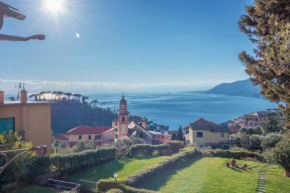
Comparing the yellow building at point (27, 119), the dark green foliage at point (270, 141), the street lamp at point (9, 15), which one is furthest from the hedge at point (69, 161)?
the dark green foliage at point (270, 141)

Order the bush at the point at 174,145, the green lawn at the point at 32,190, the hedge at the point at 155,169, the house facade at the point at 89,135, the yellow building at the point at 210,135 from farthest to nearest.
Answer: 1. the house facade at the point at 89,135
2. the yellow building at the point at 210,135
3. the bush at the point at 174,145
4. the hedge at the point at 155,169
5. the green lawn at the point at 32,190

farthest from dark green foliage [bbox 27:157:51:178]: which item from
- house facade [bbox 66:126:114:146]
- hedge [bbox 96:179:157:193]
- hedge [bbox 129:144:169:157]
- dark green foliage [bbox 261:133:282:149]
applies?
house facade [bbox 66:126:114:146]

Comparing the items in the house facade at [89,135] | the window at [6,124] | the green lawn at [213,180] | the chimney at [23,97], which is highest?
the chimney at [23,97]

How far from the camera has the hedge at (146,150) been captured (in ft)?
68.5

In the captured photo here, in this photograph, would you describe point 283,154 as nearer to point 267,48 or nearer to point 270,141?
point 267,48

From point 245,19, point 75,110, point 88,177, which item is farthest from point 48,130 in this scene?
point 75,110

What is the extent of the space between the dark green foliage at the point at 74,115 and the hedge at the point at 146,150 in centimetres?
5316

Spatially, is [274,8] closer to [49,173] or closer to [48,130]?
[49,173]

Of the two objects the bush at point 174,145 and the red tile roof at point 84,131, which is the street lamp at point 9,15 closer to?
the bush at point 174,145

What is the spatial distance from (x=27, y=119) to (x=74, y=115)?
217ft

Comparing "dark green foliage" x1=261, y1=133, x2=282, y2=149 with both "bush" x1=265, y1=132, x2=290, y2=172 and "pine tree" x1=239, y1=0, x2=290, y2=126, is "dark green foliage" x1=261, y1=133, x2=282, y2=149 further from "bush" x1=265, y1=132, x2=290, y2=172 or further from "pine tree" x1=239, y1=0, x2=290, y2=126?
"pine tree" x1=239, y1=0, x2=290, y2=126

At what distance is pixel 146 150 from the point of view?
21.9 meters

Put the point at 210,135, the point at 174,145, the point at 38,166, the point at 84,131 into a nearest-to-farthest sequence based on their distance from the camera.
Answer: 1. the point at 38,166
2. the point at 174,145
3. the point at 210,135
4. the point at 84,131

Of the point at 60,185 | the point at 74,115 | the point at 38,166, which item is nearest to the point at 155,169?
the point at 60,185
